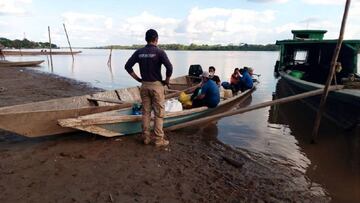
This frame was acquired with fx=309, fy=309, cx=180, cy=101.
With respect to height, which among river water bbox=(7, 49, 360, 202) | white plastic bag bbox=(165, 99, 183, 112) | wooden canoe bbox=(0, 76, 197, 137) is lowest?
river water bbox=(7, 49, 360, 202)

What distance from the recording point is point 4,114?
5.88 metres

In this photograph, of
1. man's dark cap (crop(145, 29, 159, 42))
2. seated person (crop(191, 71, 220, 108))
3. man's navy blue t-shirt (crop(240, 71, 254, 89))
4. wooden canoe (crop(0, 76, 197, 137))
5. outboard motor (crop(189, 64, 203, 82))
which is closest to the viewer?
wooden canoe (crop(0, 76, 197, 137))

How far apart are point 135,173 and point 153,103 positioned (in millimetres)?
1757

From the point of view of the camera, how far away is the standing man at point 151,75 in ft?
20.9

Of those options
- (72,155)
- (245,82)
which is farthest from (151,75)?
(245,82)

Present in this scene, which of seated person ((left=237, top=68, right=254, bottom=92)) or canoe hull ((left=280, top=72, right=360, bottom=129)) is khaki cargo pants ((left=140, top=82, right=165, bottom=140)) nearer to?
canoe hull ((left=280, top=72, right=360, bottom=129))

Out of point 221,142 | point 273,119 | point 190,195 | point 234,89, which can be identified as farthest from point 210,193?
point 234,89

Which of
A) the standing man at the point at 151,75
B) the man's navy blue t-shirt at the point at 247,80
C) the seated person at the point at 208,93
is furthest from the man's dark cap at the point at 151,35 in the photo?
the man's navy blue t-shirt at the point at 247,80

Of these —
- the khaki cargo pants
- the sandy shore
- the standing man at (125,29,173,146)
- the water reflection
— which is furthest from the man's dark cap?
the water reflection

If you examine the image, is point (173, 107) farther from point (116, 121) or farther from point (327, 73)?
point (327, 73)

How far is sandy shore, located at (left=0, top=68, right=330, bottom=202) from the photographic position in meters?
4.84

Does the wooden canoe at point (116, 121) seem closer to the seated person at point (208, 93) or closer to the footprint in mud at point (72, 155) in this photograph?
the seated person at point (208, 93)

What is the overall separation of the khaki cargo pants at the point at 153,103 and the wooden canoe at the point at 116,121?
47 cm

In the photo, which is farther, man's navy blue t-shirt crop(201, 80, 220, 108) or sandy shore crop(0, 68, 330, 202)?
man's navy blue t-shirt crop(201, 80, 220, 108)
